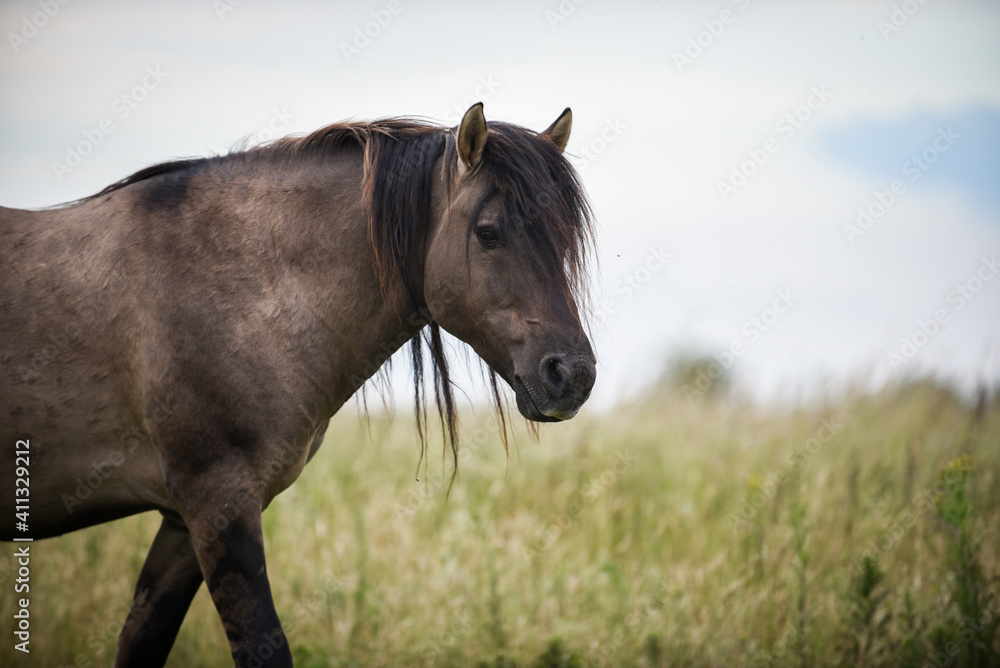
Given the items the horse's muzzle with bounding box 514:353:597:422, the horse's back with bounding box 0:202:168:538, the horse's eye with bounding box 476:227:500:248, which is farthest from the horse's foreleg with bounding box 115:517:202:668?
the horse's eye with bounding box 476:227:500:248

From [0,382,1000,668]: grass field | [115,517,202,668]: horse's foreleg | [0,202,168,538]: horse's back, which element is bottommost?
Answer: [0,382,1000,668]: grass field

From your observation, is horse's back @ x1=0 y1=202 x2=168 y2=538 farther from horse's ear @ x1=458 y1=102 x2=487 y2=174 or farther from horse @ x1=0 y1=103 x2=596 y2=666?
horse's ear @ x1=458 y1=102 x2=487 y2=174

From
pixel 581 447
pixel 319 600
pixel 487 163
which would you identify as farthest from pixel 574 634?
pixel 487 163

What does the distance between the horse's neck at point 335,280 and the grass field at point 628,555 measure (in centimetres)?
129

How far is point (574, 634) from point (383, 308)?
2.89 meters

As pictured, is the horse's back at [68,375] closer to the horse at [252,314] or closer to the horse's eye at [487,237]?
the horse at [252,314]

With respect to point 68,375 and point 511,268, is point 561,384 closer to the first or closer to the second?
point 511,268

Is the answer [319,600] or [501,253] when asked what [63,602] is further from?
[501,253]

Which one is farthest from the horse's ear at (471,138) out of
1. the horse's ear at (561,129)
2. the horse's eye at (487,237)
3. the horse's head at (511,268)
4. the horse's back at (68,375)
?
the horse's back at (68,375)

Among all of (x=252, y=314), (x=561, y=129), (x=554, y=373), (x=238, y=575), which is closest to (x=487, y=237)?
(x=554, y=373)

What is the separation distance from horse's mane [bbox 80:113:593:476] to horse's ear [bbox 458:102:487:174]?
41 millimetres

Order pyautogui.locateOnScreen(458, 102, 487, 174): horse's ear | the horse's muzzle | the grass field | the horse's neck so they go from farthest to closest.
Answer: the grass field → the horse's neck → pyautogui.locateOnScreen(458, 102, 487, 174): horse's ear → the horse's muzzle

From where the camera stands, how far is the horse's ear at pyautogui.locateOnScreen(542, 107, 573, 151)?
9.70 feet

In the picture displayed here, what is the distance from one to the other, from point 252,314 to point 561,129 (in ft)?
4.84
